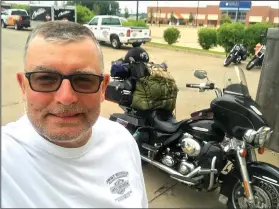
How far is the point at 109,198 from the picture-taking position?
1007mm

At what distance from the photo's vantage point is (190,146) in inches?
107

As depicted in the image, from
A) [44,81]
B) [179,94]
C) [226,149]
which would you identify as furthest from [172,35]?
[44,81]

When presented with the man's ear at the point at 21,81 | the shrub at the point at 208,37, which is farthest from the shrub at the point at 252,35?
the man's ear at the point at 21,81

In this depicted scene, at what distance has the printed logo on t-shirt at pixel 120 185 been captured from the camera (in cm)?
105

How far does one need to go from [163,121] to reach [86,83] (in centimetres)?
224

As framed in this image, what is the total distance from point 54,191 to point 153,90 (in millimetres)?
2280

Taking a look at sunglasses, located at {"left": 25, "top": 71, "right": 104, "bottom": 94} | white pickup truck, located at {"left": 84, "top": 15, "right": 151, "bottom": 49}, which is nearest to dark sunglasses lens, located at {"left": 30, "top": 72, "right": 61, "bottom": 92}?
sunglasses, located at {"left": 25, "top": 71, "right": 104, "bottom": 94}

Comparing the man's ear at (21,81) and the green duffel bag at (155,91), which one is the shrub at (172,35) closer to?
the green duffel bag at (155,91)

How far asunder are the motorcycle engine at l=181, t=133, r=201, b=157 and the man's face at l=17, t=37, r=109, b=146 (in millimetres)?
1839

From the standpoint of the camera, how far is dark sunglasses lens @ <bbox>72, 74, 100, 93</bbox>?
925mm

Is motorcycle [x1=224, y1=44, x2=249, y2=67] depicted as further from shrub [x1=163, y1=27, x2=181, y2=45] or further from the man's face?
the man's face

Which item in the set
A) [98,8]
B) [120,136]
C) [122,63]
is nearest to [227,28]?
[122,63]

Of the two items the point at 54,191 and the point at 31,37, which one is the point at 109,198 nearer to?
the point at 54,191

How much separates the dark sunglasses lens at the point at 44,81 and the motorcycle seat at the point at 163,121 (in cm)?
214
